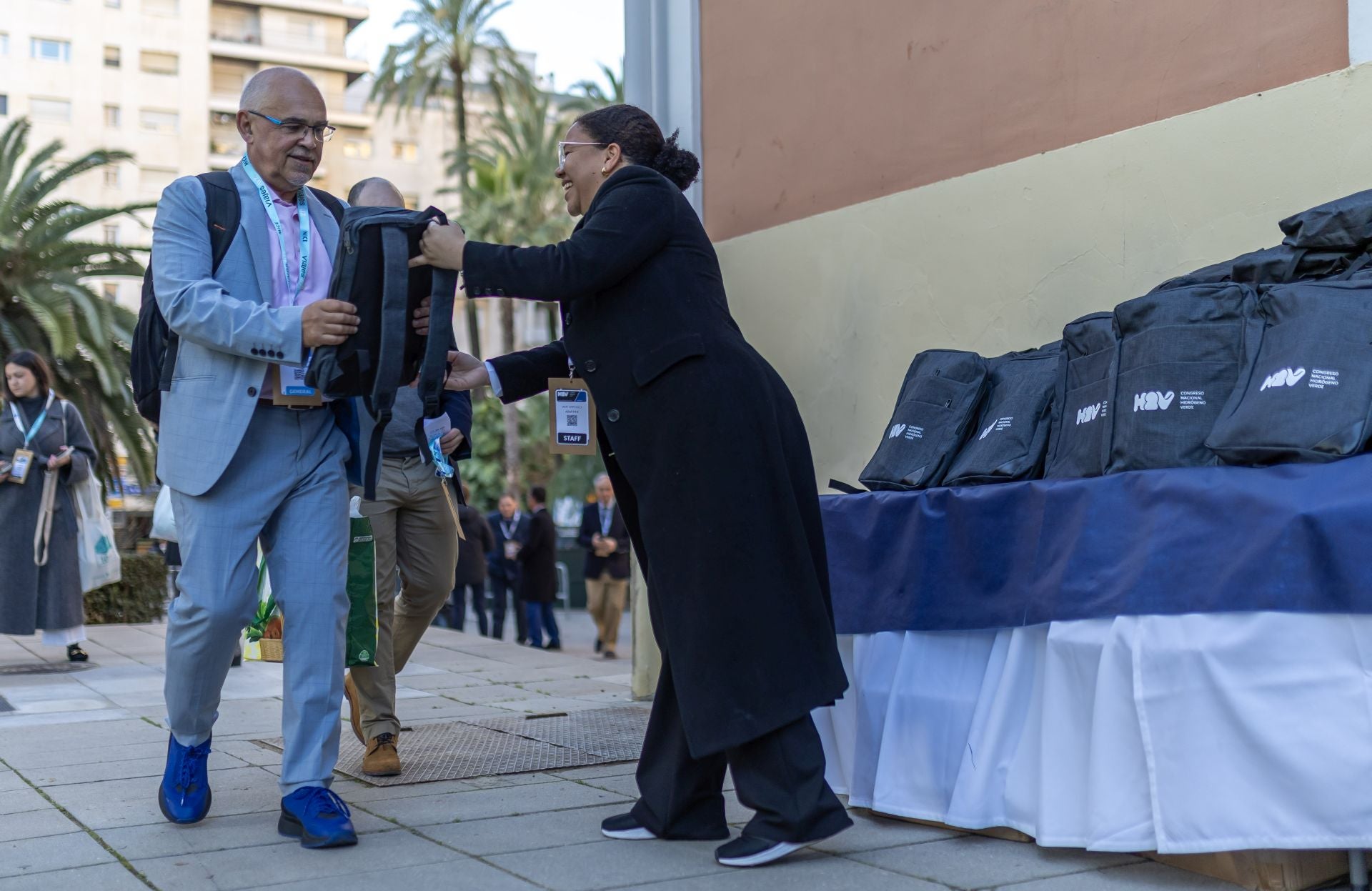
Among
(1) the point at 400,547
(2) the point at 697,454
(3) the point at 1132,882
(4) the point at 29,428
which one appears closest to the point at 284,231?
(2) the point at 697,454

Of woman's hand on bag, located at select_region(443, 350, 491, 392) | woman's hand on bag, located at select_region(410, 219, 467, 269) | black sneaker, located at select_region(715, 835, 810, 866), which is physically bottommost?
black sneaker, located at select_region(715, 835, 810, 866)

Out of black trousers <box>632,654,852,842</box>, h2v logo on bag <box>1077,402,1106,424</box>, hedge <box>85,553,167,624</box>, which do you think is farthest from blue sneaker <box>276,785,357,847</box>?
hedge <box>85,553,167,624</box>

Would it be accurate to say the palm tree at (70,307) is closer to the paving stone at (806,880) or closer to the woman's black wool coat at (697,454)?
the woman's black wool coat at (697,454)

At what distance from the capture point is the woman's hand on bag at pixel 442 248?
3.45 metres

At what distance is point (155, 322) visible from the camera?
376 cm

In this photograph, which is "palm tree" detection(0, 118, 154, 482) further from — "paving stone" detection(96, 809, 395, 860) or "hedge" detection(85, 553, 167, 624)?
"paving stone" detection(96, 809, 395, 860)

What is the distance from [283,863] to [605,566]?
454 inches

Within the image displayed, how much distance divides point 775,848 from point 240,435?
1.76m

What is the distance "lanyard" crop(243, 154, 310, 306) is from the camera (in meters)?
3.79

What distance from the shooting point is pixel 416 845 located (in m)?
3.53

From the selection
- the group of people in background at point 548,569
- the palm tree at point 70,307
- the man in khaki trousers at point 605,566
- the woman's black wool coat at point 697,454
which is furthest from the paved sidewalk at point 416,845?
the palm tree at point 70,307

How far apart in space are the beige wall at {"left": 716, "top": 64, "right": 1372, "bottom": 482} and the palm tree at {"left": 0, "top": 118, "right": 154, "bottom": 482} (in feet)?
34.9

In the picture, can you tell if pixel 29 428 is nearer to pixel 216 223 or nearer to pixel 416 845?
pixel 216 223

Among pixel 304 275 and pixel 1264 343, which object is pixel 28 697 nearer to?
pixel 304 275
